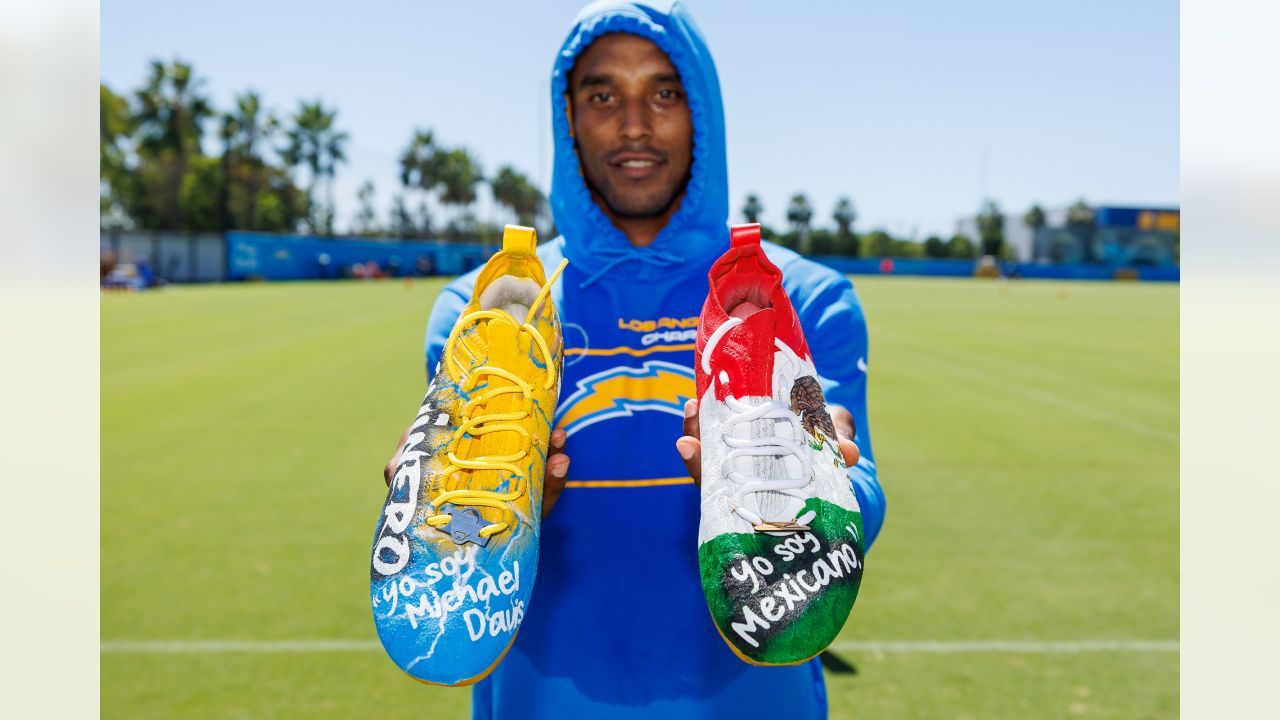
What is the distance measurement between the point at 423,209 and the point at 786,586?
77545 mm

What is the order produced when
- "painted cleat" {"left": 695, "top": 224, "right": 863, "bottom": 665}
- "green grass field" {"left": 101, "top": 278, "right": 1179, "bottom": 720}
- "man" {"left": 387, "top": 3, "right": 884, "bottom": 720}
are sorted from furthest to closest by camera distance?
"green grass field" {"left": 101, "top": 278, "right": 1179, "bottom": 720} → "man" {"left": 387, "top": 3, "right": 884, "bottom": 720} → "painted cleat" {"left": 695, "top": 224, "right": 863, "bottom": 665}

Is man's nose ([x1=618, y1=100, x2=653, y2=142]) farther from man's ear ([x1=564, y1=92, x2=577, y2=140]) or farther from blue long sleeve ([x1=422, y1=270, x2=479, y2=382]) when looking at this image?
blue long sleeve ([x1=422, y1=270, x2=479, y2=382])

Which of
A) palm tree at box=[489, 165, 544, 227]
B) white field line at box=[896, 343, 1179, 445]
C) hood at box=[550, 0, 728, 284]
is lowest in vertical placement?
white field line at box=[896, 343, 1179, 445]

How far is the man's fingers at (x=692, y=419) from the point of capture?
129 centimetres

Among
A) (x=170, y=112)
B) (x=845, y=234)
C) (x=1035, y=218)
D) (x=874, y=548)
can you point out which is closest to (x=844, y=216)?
(x=845, y=234)

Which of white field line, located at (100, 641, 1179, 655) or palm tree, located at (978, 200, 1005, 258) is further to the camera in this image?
palm tree, located at (978, 200, 1005, 258)

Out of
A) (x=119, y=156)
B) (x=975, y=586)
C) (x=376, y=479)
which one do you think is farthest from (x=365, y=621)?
(x=119, y=156)

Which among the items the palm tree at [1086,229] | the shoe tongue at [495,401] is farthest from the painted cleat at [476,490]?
the palm tree at [1086,229]

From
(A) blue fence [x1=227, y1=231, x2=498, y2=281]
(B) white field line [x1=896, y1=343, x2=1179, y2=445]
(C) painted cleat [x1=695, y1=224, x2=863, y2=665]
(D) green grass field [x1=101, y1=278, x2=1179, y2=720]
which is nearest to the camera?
(C) painted cleat [x1=695, y1=224, x2=863, y2=665]

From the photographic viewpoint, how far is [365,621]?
3.88m

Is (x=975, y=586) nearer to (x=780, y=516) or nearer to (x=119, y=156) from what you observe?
(x=780, y=516)

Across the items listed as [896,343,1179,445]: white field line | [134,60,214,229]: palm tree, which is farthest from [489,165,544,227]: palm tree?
[896,343,1179,445]: white field line

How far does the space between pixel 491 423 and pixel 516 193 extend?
97559 millimetres

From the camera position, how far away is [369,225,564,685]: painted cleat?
1106mm
